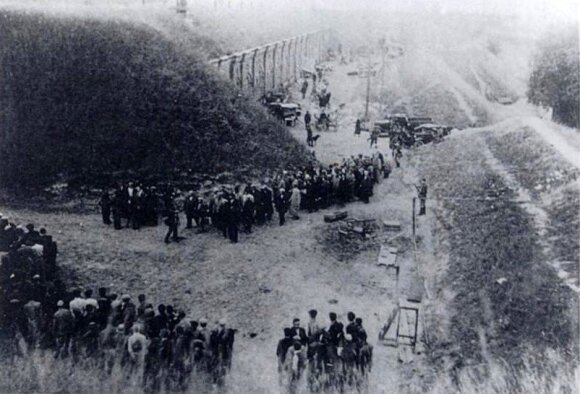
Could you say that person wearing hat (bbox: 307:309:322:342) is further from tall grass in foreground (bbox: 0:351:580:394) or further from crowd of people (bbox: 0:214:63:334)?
crowd of people (bbox: 0:214:63:334)

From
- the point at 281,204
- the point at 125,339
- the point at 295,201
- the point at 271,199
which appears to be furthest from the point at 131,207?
A: the point at 125,339

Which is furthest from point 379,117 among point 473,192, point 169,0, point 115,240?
point 115,240

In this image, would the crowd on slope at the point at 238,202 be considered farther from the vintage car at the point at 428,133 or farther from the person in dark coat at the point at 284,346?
the vintage car at the point at 428,133

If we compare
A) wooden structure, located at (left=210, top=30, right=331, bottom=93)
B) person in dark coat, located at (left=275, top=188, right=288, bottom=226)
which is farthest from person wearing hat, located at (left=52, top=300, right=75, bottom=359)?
wooden structure, located at (left=210, top=30, right=331, bottom=93)

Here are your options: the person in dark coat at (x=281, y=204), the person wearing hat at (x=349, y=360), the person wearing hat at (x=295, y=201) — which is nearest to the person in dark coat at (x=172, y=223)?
the person in dark coat at (x=281, y=204)

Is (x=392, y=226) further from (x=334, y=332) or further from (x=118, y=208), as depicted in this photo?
(x=334, y=332)

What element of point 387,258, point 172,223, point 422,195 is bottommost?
point 387,258
